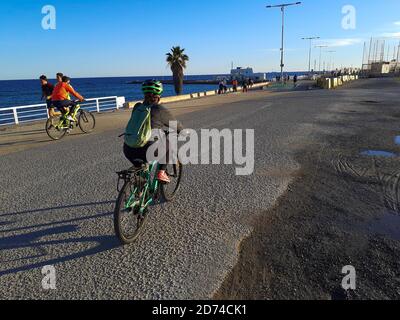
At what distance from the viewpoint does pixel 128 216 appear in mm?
3922

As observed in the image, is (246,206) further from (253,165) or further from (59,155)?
(59,155)

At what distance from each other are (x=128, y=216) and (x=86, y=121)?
922 centimetres

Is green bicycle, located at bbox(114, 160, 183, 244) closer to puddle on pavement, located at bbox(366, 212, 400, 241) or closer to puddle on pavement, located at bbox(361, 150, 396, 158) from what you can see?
puddle on pavement, located at bbox(366, 212, 400, 241)

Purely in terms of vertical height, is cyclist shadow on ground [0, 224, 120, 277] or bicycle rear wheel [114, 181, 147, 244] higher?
bicycle rear wheel [114, 181, 147, 244]

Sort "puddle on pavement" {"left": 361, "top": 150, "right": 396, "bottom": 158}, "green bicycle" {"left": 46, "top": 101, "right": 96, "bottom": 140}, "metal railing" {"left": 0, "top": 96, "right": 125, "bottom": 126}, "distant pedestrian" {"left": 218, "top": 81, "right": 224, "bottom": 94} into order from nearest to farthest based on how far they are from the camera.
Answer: "puddle on pavement" {"left": 361, "top": 150, "right": 396, "bottom": 158} → "green bicycle" {"left": 46, "top": 101, "right": 96, "bottom": 140} → "metal railing" {"left": 0, "top": 96, "right": 125, "bottom": 126} → "distant pedestrian" {"left": 218, "top": 81, "right": 224, "bottom": 94}

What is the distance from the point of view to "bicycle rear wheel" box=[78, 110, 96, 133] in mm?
11884

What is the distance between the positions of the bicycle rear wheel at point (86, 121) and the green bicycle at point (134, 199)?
8.43 meters

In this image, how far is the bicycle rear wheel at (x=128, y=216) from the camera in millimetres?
3594

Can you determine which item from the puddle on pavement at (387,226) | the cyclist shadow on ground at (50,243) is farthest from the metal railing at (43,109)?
the puddle on pavement at (387,226)

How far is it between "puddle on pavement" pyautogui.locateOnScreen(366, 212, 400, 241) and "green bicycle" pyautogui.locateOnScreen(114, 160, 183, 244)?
9.42 ft

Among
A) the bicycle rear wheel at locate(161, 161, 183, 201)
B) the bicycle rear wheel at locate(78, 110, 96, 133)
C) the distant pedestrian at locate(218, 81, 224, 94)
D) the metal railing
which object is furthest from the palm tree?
the bicycle rear wheel at locate(161, 161, 183, 201)

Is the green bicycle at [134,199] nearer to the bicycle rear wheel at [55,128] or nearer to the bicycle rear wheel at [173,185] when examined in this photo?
the bicycle rear wheel at [173,185]
